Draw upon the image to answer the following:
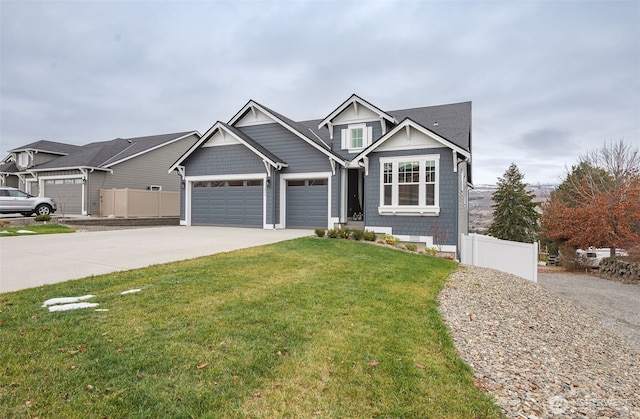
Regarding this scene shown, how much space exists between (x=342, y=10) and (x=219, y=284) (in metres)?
15.3

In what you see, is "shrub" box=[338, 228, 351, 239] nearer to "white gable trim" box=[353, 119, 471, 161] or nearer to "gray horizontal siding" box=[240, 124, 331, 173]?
"white gable trim" box=[353, 119, 471, 161]

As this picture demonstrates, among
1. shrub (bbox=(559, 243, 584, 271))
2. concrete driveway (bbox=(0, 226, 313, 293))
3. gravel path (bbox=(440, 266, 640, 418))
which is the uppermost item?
concrete driveway (bbox=(0, 226, 313, 293))

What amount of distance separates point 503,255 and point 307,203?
858cm

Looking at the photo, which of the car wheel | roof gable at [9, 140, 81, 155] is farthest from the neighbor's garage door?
roof gable at [9, 140, 81, 155]

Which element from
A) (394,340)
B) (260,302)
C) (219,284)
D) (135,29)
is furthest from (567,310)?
(135,29)

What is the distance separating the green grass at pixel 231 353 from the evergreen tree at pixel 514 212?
36776mm

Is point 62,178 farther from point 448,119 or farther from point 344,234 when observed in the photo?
point 448,119

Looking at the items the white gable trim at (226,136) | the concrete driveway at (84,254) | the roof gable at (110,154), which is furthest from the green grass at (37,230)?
the roof gable at (110,154)

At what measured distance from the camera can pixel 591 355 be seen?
4977 mm

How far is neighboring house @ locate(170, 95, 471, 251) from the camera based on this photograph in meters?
13.3

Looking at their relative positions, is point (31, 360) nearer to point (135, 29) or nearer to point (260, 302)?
point (260, 302)

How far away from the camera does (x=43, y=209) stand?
19969mm

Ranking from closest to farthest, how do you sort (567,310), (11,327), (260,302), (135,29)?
(11,327)
(260,302)
(567,310)
(135,29)

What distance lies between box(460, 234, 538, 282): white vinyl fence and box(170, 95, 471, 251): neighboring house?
2.33ft
